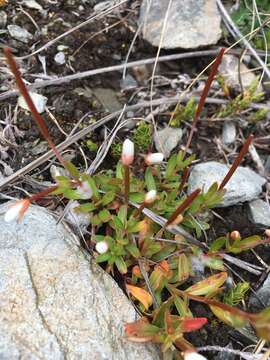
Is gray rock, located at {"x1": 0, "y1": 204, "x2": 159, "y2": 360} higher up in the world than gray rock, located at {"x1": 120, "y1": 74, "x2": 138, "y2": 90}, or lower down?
lower down

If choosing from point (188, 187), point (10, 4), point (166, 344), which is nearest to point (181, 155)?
point (188, 187)

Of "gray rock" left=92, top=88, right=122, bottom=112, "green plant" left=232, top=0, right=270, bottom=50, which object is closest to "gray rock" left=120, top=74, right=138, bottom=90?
"gray rock" left=92, top=88, right=122, bottom=112

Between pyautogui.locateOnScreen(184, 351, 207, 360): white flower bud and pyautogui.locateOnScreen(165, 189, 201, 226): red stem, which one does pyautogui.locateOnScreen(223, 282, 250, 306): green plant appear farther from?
pyautogui.locateOnScreen(184, 351, 207, 360): white flower bud

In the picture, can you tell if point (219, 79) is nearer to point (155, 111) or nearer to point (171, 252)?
point (155, 111)

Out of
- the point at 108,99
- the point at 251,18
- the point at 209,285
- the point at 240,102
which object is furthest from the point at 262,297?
the point at 251,18

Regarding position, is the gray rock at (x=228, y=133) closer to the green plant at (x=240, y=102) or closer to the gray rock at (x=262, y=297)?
the green plant at (x=240, y=102)

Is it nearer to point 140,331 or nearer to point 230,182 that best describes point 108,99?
point 230,182

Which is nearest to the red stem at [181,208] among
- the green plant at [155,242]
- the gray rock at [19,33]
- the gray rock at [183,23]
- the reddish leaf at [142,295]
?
the green plant at [155,242]
